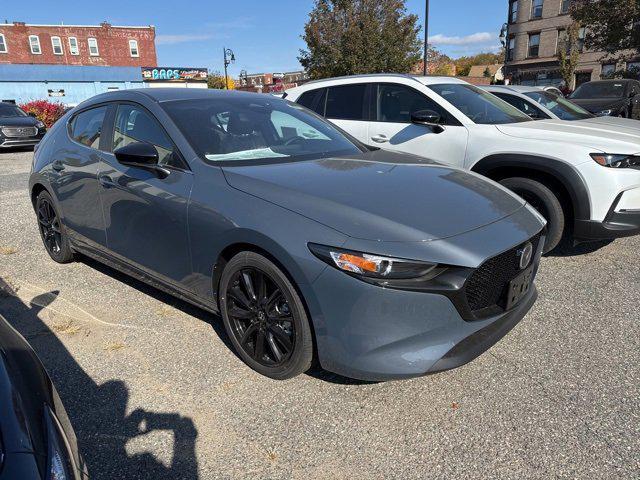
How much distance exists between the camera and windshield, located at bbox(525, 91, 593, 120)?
7.61 meters

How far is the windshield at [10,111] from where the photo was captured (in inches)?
614

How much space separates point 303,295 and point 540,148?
10.4 feet

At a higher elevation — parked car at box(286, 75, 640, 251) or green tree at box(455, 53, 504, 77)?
green tree at box(455, 53, 504, 77)

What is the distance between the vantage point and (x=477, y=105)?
5.57 metres

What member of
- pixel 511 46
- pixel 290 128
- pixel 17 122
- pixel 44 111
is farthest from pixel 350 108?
pixel 511 46

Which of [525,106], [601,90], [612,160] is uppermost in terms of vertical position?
[601,90]

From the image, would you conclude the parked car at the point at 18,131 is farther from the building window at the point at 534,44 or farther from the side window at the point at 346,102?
the building window at the point at 534,44

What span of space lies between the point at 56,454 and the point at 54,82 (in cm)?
5183

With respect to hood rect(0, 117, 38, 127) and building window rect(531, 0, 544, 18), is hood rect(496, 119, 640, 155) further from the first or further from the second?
building window rect(531, 0, 544, 18)

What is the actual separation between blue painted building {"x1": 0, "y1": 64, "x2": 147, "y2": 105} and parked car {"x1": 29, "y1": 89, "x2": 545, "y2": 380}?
147 ft

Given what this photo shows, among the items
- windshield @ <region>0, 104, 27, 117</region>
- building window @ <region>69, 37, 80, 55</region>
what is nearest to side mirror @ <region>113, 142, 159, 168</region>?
windshield @ <region>0, 104, 27, 117</region>

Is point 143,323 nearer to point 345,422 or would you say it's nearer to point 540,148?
point 345,422

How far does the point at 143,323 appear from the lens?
3.59 metres

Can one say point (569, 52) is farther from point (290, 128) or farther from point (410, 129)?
point (290, 128)
